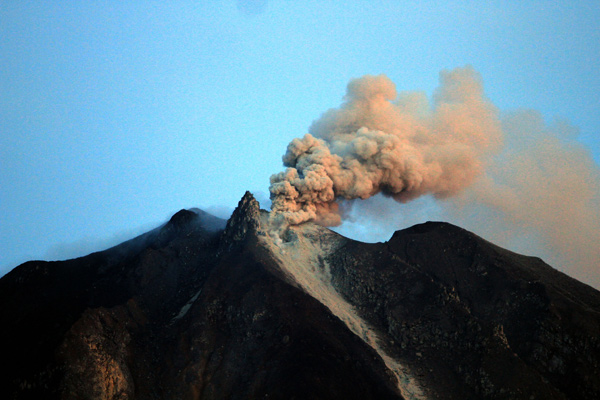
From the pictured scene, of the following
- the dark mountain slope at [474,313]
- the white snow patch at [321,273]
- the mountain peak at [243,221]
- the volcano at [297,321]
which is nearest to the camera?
the volcano at [297,321]

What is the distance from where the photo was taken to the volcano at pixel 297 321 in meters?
52.2

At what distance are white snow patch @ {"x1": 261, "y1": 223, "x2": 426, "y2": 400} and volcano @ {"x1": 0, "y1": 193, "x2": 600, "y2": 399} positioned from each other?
0.24 metres

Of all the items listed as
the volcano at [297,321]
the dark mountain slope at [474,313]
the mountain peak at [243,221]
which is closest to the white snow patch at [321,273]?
the volcano at [297,321]

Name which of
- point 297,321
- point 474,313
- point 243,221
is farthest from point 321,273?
point 474,313

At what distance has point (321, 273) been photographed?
249 feet

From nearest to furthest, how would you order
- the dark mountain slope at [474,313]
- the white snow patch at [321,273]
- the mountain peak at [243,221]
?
the dark mountain slope at [474,313] → the white snow patch at [321,273] → the mountain peak at [243,221]

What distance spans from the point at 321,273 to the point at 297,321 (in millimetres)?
18321

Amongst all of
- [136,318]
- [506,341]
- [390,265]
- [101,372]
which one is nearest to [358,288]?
[390,265]

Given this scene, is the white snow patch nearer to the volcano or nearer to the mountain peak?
the volcano

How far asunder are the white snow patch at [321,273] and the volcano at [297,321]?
0.24 m

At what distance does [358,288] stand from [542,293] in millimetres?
20511

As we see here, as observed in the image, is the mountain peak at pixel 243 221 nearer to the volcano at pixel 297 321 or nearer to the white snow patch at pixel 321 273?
the volcano at pixel 297 321

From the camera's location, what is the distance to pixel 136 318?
61.2 metres

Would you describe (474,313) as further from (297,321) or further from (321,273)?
(297,321)
